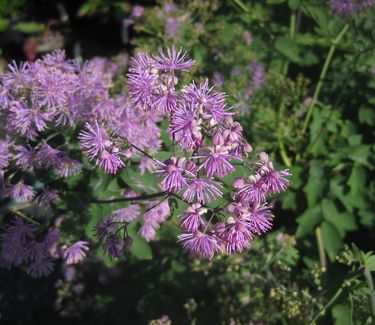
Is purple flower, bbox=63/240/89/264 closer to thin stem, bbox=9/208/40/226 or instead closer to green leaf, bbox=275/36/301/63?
thin stem, bbox=9/208/40/226

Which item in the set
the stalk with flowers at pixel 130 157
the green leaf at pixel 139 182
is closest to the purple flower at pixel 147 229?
the stalk with flowers at pixel 130 157

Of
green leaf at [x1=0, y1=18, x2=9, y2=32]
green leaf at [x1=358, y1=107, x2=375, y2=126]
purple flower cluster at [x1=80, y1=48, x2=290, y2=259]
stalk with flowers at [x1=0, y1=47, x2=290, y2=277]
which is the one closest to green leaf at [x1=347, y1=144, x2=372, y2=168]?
green leaf at [x1=358, y1=107, x2=375, y2=126]

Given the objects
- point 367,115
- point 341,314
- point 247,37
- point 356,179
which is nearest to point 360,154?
point 356,179

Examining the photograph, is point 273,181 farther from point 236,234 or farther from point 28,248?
point 28,248

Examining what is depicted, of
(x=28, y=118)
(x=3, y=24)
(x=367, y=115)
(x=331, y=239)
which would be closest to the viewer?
(x=28, y=118)

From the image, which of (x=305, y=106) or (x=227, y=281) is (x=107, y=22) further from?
(x=227, y=281)

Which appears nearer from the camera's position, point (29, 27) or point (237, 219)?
point (237, 219)

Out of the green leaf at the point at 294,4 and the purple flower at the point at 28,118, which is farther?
the green leaf at the point at 294,4

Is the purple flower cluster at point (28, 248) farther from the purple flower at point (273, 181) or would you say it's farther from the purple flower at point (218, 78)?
the purple flower at point (218, 78)
